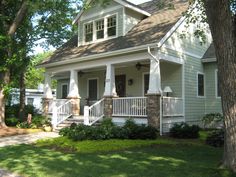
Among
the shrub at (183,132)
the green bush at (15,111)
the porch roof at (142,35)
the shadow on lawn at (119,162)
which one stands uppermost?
the porch roof at (142,35)

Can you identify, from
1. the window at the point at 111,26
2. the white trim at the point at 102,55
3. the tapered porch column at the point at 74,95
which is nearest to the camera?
the white trim at the point at 102,55

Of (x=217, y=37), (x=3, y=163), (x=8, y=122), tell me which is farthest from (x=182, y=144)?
(x=8, y=122)

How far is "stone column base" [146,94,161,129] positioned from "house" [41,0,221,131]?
0.04 metres

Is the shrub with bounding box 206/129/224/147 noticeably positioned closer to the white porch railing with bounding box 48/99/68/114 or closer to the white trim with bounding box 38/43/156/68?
the white trim with bounding box 38/43/156/68

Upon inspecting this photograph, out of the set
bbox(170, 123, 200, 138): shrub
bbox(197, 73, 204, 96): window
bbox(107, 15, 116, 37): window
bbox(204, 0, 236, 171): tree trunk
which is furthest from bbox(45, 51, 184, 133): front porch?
bbox(204, 0, 236, 171): tree trunk

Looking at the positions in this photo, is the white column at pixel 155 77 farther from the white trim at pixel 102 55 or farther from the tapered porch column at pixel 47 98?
the tapered porch column at pixel 47 98

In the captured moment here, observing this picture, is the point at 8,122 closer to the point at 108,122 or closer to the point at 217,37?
the point at 108,122

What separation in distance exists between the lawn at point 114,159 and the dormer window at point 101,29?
784 centimetres

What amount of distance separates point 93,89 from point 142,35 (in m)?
6.86

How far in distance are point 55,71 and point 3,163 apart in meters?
11.4

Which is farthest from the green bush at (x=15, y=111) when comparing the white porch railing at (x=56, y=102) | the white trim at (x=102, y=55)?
the white trim at (x=102, y=55)

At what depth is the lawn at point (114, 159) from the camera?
715 cm

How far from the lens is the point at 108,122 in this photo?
1437 centimetres

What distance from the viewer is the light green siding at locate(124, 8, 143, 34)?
17.2 metres
